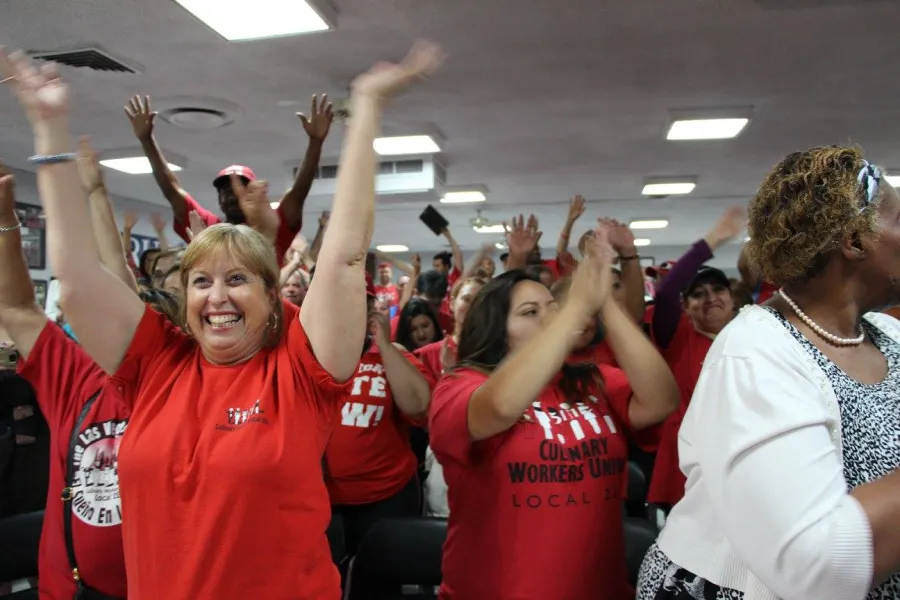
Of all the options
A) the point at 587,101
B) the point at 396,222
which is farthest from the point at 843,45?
the point at 396,222

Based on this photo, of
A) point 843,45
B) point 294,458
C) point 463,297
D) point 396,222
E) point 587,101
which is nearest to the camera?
point 294,458

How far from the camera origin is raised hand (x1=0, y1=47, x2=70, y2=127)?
44.8 inches

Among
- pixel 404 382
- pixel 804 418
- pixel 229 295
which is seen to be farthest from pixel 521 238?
pixel 804 418

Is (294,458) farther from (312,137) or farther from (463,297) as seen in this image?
(463,297)

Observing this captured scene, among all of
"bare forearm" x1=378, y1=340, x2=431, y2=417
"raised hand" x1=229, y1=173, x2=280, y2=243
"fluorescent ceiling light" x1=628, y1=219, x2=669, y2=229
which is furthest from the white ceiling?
"fluorescent ceiling light" x1=628, y1=219, x2=669, y2=229

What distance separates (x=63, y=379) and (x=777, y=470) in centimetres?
150

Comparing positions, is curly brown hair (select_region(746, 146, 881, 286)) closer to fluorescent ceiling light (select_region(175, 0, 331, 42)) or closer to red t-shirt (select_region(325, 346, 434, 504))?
red t-shirt (select_region(325, 346, 434, 504))

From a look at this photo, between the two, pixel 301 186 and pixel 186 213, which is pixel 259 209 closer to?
pixel 301 186

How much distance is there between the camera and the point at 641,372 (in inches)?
59.4

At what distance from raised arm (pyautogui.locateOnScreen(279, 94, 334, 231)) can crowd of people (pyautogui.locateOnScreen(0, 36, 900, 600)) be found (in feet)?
2.41

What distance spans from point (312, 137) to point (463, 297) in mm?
959

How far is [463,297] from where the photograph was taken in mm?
2766

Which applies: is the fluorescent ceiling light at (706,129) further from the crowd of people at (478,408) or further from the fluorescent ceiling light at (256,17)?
the crowd of people at (478,408)

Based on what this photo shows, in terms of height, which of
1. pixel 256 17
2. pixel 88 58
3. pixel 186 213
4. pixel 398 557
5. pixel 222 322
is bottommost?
pixel 398 557
